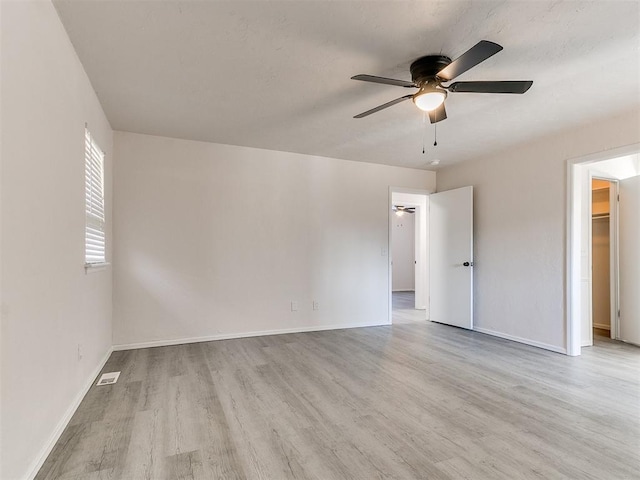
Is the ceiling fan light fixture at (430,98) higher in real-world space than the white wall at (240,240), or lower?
higher

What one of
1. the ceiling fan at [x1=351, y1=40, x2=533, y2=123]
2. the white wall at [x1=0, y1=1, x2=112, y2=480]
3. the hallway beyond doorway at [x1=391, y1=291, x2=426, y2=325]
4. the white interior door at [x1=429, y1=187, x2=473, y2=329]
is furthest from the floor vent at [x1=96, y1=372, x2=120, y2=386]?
the white interior door at [x1=429, y1=187, x2=473, y2=329]

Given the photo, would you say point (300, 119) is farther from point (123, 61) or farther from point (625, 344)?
point (625, 344)

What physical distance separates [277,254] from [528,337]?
3344mm

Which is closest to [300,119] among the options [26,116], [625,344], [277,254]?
[277,254]

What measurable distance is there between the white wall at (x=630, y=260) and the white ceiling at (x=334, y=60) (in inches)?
65.1

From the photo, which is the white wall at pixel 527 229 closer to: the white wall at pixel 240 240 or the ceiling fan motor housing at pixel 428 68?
the white wall at pixel 240 240

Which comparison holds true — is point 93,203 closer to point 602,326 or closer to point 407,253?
point 602,326

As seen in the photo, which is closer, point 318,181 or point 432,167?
point 318,181

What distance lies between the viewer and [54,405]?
1.99 m

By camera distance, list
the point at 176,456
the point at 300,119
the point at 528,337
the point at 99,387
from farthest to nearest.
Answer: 1. the point at 528,337
2. the point at 300,119
3. the point at 99,387
4. the point at 176,456

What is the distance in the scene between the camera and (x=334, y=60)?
7.89ft

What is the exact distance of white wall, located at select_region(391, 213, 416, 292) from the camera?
1015 cm

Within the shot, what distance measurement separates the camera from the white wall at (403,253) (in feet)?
33.3

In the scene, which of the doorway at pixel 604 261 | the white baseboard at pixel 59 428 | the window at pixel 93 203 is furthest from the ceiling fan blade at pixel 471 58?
the doorway at pixel 604 261
